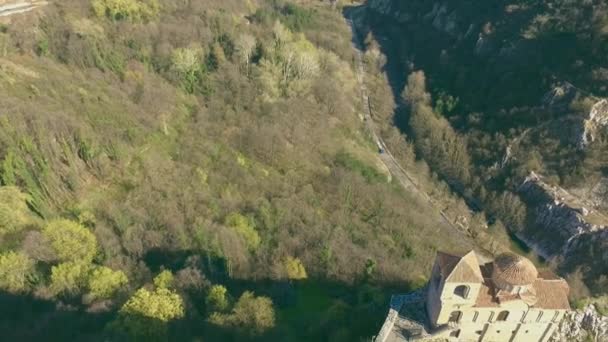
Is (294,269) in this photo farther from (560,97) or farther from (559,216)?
(560,97)

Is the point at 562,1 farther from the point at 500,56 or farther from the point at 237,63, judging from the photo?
the point at 237,63

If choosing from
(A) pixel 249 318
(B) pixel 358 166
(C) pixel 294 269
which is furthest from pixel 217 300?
(B) pixel 358 166

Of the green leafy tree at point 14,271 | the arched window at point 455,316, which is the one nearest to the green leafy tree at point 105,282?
the green leafy tree at point 14,271

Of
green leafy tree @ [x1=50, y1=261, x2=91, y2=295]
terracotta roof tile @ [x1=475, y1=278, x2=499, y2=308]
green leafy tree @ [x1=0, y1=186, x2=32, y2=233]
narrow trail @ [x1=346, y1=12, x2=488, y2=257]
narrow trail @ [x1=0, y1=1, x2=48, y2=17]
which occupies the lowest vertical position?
narrow trail @ [x1=346, y1=12, x2=488, y2=257]

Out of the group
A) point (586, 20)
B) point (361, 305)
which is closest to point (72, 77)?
point (361, 305)

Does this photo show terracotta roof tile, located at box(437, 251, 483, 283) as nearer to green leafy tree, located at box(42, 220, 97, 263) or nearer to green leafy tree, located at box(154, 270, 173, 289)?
green leafy tree, located at box(154, 270, 173, 289)

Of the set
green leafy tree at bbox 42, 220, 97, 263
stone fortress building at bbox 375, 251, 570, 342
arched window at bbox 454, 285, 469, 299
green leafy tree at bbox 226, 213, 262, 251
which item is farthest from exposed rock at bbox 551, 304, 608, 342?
green leafy tree at bbox 42, 220, 97, 263
